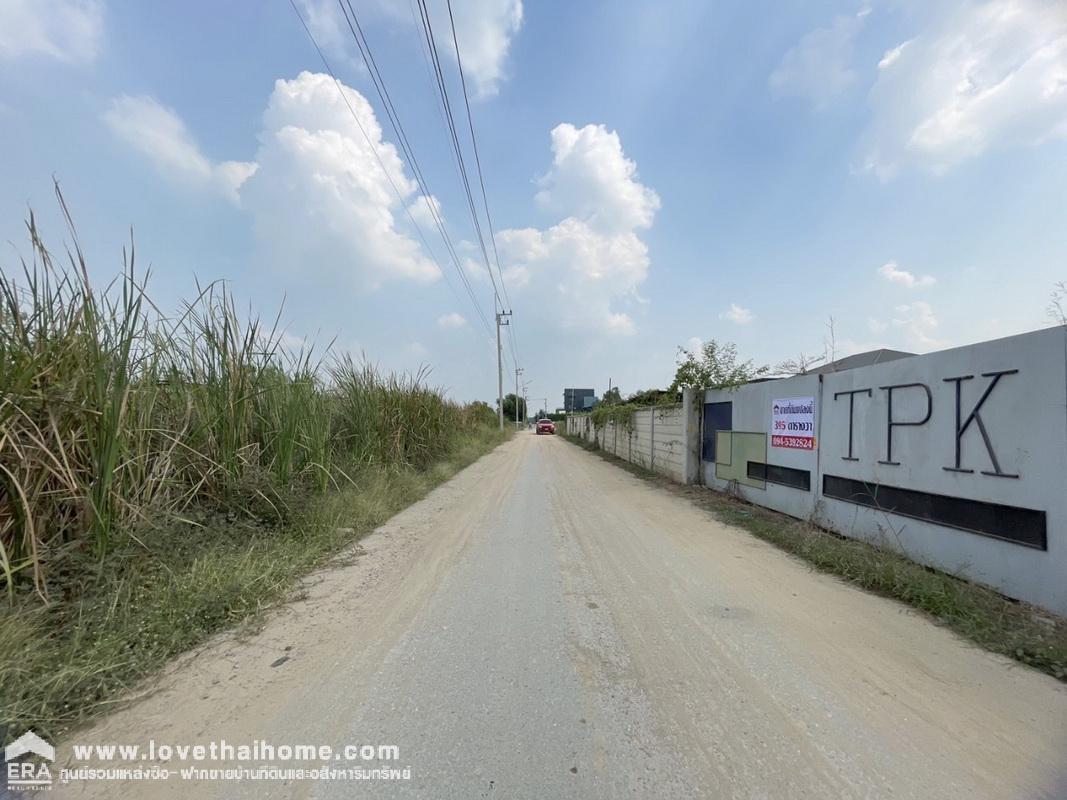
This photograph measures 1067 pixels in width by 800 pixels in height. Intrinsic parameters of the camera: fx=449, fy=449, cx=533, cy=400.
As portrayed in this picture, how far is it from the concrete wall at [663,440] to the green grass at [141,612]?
7.32 m

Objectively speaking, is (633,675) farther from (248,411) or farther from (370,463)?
(370,463)

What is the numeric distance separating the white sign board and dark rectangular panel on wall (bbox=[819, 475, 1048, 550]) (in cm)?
87

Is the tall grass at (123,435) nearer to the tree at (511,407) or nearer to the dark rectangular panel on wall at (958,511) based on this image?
the dark rectangular panel on wall at (958,511)

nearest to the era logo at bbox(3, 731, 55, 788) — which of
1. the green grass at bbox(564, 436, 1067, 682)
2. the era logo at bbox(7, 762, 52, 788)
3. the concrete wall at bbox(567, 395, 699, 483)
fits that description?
the era logo at bbox(7, 762, 52, 788)

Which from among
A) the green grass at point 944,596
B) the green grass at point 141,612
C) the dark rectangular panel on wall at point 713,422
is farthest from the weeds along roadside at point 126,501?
the dark rectangular panel on wall at point 713,422

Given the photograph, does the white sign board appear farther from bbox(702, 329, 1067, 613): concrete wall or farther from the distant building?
the distant building

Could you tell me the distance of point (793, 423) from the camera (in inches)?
248

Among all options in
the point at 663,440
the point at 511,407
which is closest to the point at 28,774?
the point at 663,440

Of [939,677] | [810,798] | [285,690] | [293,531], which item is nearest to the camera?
[810,798]

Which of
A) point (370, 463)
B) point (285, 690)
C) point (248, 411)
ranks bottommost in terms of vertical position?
point (285, 690)

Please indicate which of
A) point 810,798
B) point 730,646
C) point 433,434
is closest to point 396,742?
point 810,798

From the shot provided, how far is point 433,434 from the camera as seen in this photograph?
1149 cm

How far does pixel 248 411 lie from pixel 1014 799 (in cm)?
582

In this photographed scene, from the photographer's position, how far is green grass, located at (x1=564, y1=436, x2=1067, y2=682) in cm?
266
